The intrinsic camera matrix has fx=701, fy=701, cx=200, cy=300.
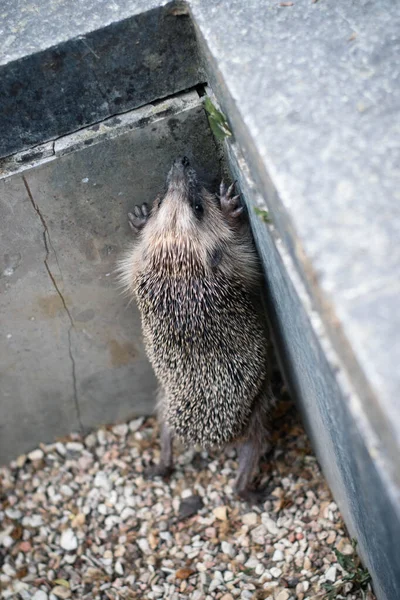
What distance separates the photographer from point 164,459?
4.90 meters

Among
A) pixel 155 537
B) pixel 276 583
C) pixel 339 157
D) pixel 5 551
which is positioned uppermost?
pixel 339 157

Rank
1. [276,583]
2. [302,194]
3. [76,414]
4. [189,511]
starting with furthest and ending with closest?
[76,414]
[189,511]
[276,583]
[302,194]

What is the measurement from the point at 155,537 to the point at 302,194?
3.04 meters

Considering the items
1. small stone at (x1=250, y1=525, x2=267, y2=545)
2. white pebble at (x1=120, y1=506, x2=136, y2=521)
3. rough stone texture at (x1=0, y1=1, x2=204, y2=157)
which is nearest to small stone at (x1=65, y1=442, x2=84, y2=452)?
white pebble at (x1=120, y1=506, x2=136, y2=521)

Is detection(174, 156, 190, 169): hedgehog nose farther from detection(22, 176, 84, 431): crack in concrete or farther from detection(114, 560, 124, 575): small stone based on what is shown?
detection(114, 560, 124, 575): small stone

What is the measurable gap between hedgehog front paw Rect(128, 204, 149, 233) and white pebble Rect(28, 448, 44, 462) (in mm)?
2163

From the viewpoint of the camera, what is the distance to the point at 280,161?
2.57 meters

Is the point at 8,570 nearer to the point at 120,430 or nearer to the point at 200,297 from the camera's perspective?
the point at 120,430

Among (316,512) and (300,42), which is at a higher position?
(300,42)

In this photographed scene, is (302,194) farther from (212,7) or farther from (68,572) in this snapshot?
(68,572)

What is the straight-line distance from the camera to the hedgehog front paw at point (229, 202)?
12.7ft

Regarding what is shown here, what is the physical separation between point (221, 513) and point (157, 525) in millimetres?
444

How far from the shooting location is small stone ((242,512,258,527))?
4.65m

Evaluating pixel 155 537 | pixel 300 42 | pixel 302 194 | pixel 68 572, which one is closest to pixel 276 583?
pixel 155 537
